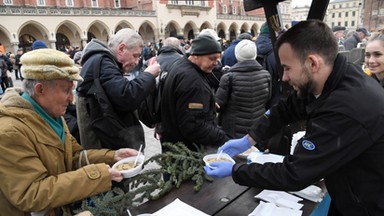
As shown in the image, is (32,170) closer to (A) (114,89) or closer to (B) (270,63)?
(A) (114,89)

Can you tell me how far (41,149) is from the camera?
1.53 metres

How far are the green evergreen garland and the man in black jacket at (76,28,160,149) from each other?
595 millimetres

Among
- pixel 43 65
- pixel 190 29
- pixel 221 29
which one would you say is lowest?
pixel 43 65

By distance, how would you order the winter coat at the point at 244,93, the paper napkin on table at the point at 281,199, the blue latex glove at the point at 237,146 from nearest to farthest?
the paper napkin on table at the point at 281,199 → the blue latex glove at the point at 237,146 → the winter coat at the point at 244,93

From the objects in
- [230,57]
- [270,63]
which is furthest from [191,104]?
[230,57]

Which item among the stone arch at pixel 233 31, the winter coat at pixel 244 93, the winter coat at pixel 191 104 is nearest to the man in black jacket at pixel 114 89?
the winter coat at pixel 191 104

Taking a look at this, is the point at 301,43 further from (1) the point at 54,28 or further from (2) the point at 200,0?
(2) the point at 200,0

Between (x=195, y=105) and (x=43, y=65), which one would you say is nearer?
(x=43, y=65)

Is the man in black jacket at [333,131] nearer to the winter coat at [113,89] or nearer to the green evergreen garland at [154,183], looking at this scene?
the green evergreen garland at [154,183]

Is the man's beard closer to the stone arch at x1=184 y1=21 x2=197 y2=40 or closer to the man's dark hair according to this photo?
the man's dark hair

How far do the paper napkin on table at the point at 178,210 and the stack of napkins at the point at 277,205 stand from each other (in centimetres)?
33

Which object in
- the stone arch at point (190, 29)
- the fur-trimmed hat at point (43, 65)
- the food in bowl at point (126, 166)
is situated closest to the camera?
the fur-trimmed hat at point (43, 65)

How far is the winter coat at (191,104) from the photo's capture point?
7.91 feet

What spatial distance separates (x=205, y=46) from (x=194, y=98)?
51cm
